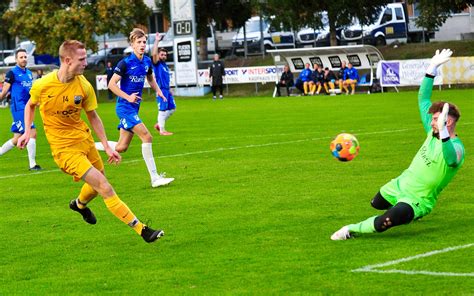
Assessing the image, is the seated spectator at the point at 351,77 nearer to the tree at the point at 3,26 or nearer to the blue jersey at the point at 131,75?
the blue jersey at the point at 131,75

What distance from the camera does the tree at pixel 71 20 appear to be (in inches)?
2355

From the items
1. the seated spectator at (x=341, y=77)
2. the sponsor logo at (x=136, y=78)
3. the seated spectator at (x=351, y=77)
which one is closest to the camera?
the sponsor logo at (x=136, y=78)

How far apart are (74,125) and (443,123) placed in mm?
4043

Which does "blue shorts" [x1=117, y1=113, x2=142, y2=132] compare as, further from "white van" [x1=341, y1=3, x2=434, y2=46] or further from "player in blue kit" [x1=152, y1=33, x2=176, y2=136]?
"white van" [x1=341, y1=3, x2=434, y2=46]

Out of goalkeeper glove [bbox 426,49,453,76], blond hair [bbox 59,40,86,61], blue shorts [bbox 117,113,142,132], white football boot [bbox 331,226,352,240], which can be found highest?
blond hair [bbox 59,40,86,61]

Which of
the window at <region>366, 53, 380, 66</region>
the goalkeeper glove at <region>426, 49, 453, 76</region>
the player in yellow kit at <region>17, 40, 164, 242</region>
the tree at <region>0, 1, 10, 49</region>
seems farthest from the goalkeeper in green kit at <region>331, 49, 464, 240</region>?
the tree at <region>0, 1, 10, 49</region>

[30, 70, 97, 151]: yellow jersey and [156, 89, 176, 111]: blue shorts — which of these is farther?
[156, 89, 176, 111]: blue shorts

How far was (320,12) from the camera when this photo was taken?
2212 inches

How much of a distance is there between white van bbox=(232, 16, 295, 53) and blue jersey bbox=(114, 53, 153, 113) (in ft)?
149

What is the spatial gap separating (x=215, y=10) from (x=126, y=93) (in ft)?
146

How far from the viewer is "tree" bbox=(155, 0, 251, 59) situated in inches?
2381

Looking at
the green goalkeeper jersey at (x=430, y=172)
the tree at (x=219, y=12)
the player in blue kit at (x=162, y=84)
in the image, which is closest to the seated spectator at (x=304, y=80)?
the tree at (x=219, y=12)

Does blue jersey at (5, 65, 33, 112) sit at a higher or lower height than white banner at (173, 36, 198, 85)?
higher

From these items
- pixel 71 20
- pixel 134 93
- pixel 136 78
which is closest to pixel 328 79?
pixel 71 20
